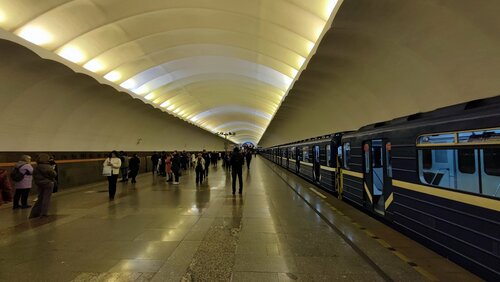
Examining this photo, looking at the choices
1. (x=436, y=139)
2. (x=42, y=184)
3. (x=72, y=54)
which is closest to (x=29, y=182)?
(x=42, y=184)

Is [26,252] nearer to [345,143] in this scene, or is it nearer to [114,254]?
[114,254]

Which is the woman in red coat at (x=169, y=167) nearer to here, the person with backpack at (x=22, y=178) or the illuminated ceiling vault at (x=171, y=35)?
the illuminated ceiling vault at (x=171, y=35)

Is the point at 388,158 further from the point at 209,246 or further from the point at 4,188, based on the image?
the point at 4,188

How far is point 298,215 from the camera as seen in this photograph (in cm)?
890

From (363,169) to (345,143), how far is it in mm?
2007

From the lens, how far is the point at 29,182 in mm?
9758

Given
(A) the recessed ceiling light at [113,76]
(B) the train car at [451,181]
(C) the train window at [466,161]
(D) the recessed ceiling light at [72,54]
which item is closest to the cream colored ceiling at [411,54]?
(B) the train car at [451,181]

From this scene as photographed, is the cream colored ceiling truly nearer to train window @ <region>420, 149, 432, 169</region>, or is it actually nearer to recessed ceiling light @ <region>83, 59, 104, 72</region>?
train window @ <region>420, 149, 432, 169</region>

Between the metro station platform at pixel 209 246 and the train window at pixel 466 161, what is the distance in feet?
4.79

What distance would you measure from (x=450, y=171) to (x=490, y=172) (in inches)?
35.5

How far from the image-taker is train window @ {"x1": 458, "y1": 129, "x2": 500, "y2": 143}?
4254 mm

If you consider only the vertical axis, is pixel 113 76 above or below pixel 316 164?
above

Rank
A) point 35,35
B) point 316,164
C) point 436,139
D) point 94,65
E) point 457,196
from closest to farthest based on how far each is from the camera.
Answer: point 457,196, point 436,139, point 35,35, point 316,164, point 94,65

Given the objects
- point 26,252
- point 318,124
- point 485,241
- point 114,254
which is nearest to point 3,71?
point 26,252
